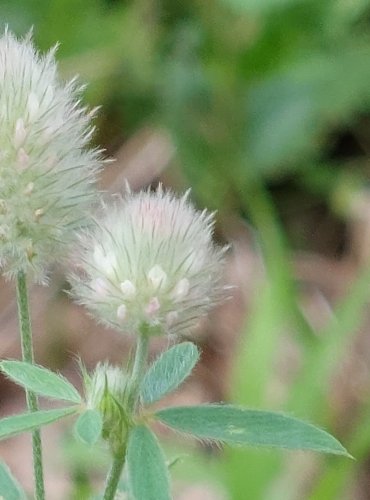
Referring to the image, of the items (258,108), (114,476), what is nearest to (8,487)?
(114,476)

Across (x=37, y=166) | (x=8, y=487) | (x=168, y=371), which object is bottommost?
(x=8, y=487)

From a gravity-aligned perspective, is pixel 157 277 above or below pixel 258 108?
below

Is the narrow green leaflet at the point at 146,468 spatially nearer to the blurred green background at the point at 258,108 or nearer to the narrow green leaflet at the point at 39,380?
the narrow green leaflet at the point at 39,380

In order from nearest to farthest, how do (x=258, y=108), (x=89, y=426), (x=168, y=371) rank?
(x=89, y=426) → (x=168, y=371) → (x=258, y=108)

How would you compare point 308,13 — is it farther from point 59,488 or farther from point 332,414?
point 59,488

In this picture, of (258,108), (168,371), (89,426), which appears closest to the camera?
(89,426)

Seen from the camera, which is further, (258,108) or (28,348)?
(258,108)

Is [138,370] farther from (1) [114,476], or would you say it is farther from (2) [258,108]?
(2) [258,108]
